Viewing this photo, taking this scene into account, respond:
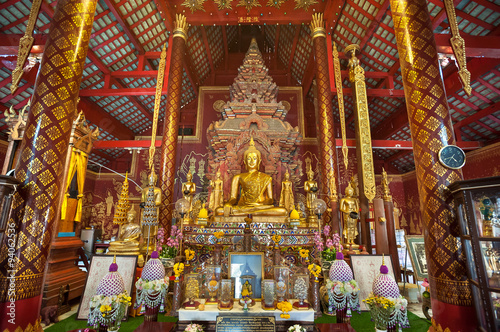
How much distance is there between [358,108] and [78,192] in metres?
7.42

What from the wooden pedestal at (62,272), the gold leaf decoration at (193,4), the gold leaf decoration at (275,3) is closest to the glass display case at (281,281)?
the wooden pedestal at (62,272)

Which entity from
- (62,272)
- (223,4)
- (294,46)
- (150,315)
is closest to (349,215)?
(150,315)

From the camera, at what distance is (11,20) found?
6.51m

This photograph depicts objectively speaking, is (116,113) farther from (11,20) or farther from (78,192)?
(78,192)

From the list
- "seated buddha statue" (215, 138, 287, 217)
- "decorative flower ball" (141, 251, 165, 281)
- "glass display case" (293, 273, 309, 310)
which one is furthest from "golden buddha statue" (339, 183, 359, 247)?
"decorative flower ball" (141, 251, 165, 281)

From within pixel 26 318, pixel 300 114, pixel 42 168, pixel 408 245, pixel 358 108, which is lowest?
pixel 26 318

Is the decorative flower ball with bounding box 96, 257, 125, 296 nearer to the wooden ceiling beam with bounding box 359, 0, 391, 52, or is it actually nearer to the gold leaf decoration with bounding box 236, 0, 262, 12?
A: the wooden ceiling beam with bounding box 359, 0, 391, 52

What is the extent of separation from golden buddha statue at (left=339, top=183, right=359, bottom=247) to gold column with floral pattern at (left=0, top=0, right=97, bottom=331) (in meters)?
5.25

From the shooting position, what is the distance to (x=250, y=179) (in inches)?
258

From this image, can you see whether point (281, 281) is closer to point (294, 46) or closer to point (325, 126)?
point (325, 126)

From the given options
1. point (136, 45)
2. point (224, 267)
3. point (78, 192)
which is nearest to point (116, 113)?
point (136, 45)

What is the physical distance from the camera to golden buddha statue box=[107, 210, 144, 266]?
15.1 feet

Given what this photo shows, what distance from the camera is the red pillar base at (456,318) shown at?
2.68 meters

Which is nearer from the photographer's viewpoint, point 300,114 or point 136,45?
point 136,45
